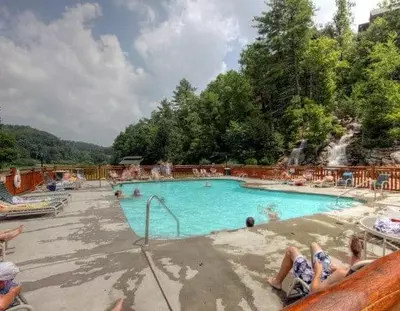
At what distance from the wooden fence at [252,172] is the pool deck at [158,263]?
5.51 metres

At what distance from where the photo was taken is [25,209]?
6.89 m

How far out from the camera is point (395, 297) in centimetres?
66

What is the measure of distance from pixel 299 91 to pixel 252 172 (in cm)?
1251

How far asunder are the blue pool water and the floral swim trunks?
4.92 metres

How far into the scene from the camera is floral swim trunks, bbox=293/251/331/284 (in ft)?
9.20

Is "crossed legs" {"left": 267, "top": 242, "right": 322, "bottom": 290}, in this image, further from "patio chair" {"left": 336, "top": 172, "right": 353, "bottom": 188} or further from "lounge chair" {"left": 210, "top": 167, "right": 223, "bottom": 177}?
"lounge chair" {"left": 210, "top": 167, "right": 223, "bottom": 177}

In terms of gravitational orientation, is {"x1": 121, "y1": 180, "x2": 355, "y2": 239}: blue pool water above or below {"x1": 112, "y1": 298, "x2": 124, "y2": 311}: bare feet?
below

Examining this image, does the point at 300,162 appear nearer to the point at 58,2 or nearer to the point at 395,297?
the point at 58,2

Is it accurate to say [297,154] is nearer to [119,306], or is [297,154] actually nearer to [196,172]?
[196,172]

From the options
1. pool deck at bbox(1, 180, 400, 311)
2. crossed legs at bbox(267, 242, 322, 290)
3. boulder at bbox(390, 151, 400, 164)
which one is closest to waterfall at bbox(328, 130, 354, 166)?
boulder at bbox(390, 151, 400, 164)

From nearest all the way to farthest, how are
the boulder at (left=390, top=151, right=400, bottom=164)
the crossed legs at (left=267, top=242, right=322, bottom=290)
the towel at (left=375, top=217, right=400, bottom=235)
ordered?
the crossed legs at (left=267, top=242, right=322, bottom=290) → the towel at (left=375, top=217, right=400, bottom=235) → the boulder at (left=390, top=151, right=400, bottom=164)

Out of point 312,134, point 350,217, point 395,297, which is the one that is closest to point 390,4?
point 312,134

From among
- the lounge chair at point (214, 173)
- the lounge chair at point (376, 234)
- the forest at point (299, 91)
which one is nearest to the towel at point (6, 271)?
the lounge chair at point (376, 234)

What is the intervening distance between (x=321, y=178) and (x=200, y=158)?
21191 millimetres
